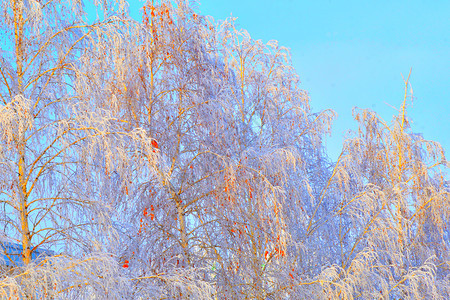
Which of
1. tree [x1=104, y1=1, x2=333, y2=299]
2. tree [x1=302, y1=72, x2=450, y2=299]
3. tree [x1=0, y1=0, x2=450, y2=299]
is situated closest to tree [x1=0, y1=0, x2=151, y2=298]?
tree [x1=0, y1=0, x2=450, y2=299]

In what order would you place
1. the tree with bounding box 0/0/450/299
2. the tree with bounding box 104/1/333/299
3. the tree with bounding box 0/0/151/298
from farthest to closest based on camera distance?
1. the tree with bounding box 104/1/333/299
2. the tree with bounding box 0/0/450/299
3. the tree with bounding box 0/0/151/298

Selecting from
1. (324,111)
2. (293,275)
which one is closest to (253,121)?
(324,111)

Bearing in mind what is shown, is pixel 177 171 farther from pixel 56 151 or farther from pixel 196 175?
pixel 56 151

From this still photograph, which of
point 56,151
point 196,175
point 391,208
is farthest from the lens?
point 391,208

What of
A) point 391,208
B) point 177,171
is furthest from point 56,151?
point 391,208

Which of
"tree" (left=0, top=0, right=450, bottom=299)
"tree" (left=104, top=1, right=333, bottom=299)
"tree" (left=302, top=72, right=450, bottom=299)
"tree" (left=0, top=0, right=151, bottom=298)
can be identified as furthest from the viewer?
"tree" (left=302, top=72, right=450, bottom=299)

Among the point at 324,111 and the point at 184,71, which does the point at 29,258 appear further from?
the point at 324,111

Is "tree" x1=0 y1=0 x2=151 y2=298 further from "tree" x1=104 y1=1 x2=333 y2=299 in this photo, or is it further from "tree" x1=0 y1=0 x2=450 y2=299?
"tree" x1=104 y1=1 x2=333 y2=299

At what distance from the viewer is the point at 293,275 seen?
6715 millimetres

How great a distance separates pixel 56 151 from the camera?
4.91m

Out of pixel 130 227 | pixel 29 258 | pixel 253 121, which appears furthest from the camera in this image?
pixel 253 121

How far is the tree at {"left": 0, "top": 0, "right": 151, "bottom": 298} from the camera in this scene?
4.16m

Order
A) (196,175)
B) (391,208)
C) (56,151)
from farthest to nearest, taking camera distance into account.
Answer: (391,208) < (196,175) < (56,151)

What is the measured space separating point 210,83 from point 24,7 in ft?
8.35
